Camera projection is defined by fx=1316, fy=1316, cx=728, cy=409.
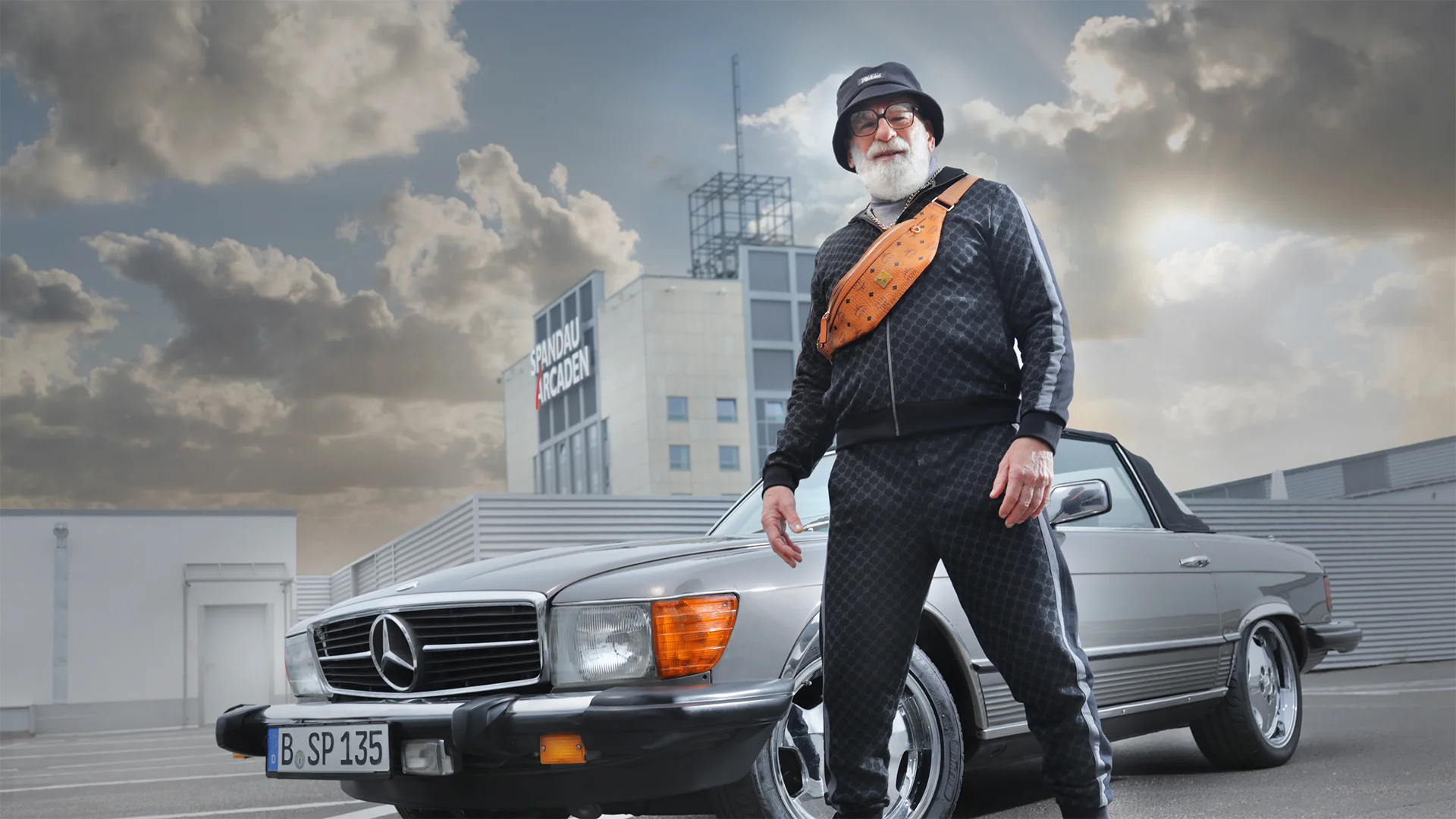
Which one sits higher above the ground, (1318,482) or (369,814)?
(1318,482)

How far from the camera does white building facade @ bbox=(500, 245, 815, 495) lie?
181 feet

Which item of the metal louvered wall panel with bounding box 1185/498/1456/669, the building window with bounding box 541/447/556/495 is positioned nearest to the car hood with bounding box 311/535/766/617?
the metal louvered wall panel with bounding box 1185/498/1456/669

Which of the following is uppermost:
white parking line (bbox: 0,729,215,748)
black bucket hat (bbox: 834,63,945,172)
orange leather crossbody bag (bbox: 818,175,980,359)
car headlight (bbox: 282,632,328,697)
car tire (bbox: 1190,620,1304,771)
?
black bucket hat (bbox: 834,63,945,172)

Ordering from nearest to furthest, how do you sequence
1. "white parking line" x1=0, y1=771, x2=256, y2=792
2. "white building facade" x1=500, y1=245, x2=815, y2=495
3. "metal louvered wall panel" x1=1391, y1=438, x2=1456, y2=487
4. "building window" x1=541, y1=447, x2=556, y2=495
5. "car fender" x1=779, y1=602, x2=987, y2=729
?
"car fender" x1=779, y1=602, x2=987, y2=729, "white parking line" x1=0, y1=771, x2=256, y2=792, "metal louvered wall panel" x1=1391, y1=438, x2=1456, y2=487, "white building facade" x1=500, y1=245, x2=815, y2=495, "building window" x1=541, y1=447, x2=556, y2=495

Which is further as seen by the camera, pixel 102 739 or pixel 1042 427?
pixel 102 739

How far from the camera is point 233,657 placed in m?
28.6

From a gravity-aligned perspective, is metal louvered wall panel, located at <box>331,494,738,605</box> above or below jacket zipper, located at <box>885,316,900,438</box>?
above

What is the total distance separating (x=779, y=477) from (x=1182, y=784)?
2.79 metres

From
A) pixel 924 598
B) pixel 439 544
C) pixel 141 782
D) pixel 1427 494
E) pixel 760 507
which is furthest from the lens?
pixel 1427 494

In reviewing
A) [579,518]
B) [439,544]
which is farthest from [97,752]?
[579,518]

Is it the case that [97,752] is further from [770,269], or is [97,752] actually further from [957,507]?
[770,269]

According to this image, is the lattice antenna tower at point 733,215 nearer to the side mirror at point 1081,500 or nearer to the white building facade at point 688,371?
the white building facade at point 688,371

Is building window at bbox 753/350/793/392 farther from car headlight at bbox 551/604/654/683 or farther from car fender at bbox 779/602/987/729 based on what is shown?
car headlight at bbox 551/604/654/683

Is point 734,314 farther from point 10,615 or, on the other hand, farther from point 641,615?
point 641,615
